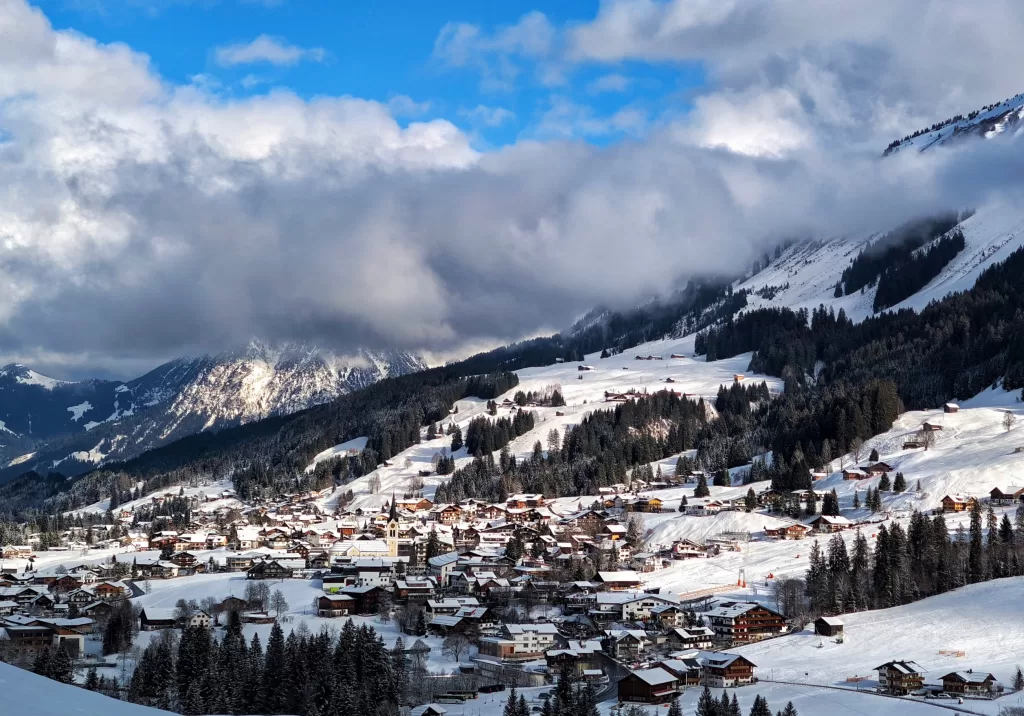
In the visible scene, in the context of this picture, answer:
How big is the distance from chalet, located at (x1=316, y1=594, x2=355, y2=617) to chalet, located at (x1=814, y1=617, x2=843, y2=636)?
1452 inches

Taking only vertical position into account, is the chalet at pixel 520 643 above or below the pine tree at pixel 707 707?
above

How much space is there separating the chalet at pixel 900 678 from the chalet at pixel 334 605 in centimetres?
4404

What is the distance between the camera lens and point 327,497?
189250mm

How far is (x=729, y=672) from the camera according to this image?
71.2 m

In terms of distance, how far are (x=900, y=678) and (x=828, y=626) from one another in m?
13.3

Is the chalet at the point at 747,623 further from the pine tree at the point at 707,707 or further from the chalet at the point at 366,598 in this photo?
the chalet at the point at 366,598

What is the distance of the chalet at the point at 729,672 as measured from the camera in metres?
70.7

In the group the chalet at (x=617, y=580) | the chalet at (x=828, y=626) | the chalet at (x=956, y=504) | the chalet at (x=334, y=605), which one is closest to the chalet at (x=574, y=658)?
the chalet at (x=828, y=626)

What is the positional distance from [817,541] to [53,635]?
67284 millimetres

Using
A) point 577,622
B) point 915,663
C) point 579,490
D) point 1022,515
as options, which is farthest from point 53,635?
point 579,490

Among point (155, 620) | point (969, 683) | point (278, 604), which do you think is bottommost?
point (969, 683)

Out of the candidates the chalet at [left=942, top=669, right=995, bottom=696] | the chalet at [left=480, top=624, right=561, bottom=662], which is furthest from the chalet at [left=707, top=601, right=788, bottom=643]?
the chalet at [left=942, top=669, right=995, bottom=696]

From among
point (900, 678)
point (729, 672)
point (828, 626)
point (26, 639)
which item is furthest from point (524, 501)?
point (900, 678)

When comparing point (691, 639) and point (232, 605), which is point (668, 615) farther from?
point (232, 605)
